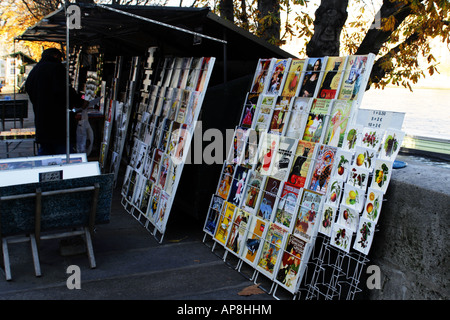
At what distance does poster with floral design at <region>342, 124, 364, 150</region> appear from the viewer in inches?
139

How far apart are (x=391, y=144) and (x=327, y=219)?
0.74 metres

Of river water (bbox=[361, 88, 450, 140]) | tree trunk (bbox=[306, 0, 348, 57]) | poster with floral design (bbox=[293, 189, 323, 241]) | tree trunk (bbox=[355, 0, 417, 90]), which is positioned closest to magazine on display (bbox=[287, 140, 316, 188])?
poster with floral design (bbox=[293, 189, 323, 241])

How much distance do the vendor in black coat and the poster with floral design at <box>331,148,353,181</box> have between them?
389 centimetres

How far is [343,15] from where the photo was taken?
19.7ft

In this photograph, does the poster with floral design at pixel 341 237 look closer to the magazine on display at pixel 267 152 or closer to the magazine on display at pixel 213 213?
the magazine on display at pixel 267 152

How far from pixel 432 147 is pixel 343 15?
82.5 inches

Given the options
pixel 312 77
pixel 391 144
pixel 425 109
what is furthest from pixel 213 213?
pixel 425 109

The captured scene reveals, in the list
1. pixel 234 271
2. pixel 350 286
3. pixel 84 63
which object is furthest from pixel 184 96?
pixel 84 63

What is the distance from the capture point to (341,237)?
3508 millimetres

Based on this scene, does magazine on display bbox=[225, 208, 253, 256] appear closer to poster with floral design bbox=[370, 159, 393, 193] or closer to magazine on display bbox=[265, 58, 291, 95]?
magazine on display bbox=[265, 58, 291, 95]

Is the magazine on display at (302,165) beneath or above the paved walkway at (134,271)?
above

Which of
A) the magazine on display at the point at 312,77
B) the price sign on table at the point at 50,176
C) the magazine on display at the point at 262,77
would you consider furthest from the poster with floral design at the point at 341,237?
the price sign on table at the point at 50,176

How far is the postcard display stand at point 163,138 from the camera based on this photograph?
515 cm
